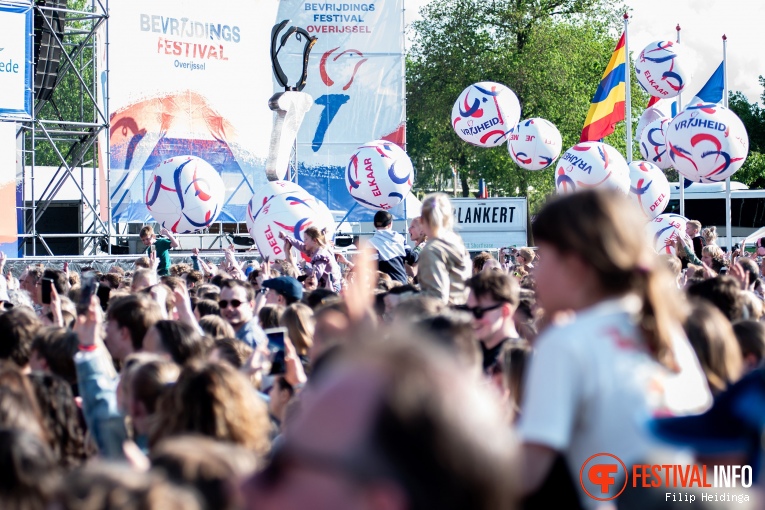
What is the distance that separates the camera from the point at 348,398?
1319 millimetres

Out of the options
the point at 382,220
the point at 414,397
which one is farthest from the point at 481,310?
the point at 382,220

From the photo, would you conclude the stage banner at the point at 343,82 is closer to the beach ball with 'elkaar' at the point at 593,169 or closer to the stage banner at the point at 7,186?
the stage banner at the point at 7,186

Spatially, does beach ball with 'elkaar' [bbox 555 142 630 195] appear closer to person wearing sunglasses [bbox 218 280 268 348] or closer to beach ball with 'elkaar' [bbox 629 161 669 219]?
beach ball with 'elkaar' [bbox 629 161 669 219]

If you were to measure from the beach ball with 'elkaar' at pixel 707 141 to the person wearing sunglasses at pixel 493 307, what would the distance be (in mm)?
9805

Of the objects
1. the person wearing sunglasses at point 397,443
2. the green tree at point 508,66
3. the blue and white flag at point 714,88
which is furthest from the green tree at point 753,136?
the person wearing sunglasses at point 397,443

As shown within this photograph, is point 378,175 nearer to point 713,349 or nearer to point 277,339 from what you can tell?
point 277,339

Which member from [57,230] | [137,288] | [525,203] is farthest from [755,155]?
[137,288]

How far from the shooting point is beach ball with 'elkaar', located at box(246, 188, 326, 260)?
12.1 m

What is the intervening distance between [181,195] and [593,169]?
5828 millimetres

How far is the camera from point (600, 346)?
7.52 feet

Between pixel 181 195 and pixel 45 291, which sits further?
pixel 181 195

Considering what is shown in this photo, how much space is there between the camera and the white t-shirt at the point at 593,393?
2.25 meters

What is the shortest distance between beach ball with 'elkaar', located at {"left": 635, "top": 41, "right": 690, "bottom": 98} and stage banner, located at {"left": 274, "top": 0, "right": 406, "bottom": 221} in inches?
274

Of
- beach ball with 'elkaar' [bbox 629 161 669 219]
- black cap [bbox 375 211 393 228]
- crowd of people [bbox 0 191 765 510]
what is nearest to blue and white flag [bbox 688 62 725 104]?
beach ball with 'elkaar' [bbox 629 161 669 219]
